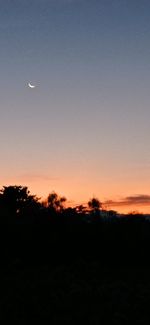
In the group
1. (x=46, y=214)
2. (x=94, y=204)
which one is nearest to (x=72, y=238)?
(x=46, y=214)

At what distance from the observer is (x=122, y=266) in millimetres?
34156

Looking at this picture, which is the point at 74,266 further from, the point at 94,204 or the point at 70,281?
the point at 94,204

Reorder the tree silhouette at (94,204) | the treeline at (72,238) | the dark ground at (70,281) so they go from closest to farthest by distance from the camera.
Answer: the dark ground at (70,281) < the treeline at (72,238) < the tree silhouette at (94,204)

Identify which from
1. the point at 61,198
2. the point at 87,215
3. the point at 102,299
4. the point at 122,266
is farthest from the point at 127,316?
the point at 61,198

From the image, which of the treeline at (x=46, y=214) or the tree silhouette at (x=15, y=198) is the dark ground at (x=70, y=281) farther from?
the tree silhouette at (x=15, y=198)

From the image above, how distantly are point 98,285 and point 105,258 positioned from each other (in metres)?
9.44

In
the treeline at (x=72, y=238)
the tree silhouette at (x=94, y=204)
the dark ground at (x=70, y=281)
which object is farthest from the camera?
the tree silhouette at (x=94, y=204)

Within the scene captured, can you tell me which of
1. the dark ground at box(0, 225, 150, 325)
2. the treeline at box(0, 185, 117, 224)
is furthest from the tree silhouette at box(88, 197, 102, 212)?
the dark ground at box(0, 225, 150, 325)

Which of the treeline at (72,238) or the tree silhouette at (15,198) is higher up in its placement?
the tree silhouette at (15,198)

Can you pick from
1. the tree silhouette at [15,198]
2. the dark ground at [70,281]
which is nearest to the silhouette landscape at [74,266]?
the dark ground at [70,281]

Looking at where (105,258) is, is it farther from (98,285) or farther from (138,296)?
(138,296)

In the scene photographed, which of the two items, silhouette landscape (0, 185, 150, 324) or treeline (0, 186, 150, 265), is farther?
treeline (0, 186, 150, 265)

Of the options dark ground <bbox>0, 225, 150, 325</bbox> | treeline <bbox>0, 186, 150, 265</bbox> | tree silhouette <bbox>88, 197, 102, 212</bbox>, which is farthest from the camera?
tree silhouette <bbox>88, 197, 102, 212</bbox>

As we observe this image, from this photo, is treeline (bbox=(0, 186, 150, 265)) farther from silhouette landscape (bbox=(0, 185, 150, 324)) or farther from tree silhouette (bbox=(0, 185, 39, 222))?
tree silhouette (bbox=(0, 185, 39, 222))
